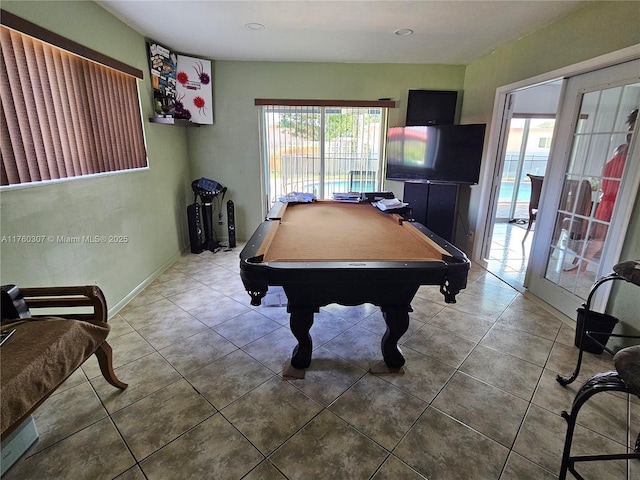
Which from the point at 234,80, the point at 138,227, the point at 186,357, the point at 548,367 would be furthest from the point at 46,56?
the point at 548,367

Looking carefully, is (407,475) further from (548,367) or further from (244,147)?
A: (244,147)

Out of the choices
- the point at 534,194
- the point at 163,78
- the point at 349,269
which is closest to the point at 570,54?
the point at 534,194

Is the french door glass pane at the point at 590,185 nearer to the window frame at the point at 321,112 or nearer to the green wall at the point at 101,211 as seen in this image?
the window frame at the point at 321,112

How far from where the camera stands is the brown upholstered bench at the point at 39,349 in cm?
114

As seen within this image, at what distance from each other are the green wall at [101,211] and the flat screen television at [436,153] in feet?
9.76

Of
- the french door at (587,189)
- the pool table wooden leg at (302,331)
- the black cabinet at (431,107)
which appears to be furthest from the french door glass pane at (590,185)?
the pool table wooden leg at (302,331)

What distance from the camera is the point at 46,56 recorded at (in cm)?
199

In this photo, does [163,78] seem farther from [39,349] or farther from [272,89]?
[39,349]

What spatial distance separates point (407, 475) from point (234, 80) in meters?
4.52

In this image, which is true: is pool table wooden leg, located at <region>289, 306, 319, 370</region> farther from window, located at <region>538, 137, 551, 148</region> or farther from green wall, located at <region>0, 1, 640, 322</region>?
window, located at <region>538, 137, 551, 148</region>

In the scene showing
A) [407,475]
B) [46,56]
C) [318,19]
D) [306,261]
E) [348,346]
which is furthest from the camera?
[318,19]

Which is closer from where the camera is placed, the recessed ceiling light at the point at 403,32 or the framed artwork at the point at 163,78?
the recessed ceiling light at the point at 403,32

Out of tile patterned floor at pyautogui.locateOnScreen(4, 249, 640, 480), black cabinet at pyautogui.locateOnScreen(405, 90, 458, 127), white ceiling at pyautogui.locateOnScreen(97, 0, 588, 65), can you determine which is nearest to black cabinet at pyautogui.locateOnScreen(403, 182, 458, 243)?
black cabinet at pyautogui.locateOnScreen(405, 90, 458, 127)

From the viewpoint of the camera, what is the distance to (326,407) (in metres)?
1.70
